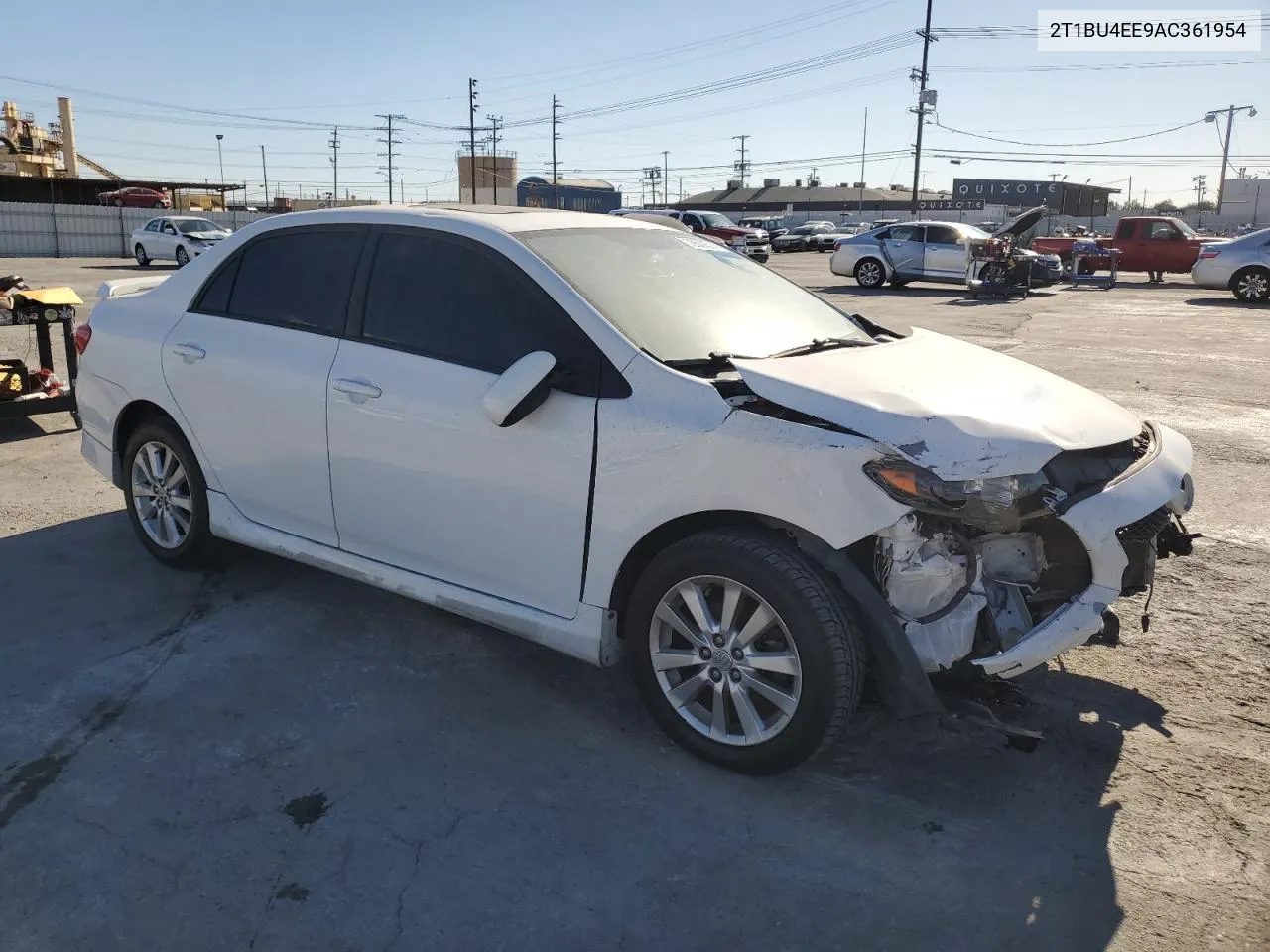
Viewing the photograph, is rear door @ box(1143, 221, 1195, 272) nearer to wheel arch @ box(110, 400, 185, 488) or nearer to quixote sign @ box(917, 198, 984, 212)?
wheel arch @ box(110, 400, 185, 488)

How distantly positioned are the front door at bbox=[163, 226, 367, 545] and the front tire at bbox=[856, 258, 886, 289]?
2124 centimetres

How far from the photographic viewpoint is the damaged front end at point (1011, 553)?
2.87 m

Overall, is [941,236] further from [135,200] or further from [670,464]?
[135,200]

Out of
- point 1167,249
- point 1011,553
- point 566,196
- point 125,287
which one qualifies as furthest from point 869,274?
point 566,196

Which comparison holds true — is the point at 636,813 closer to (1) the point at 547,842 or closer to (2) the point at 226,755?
(1) the point at 547,842

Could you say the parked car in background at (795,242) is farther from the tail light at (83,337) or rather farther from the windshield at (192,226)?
the tail light at (83,337)

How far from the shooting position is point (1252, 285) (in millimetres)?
20406

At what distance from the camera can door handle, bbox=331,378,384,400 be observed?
3.73m

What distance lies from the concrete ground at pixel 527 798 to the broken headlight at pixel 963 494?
2.14 feet

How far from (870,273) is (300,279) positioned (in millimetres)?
21512

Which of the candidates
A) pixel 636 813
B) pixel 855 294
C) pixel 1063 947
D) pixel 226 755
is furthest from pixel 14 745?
pixel 855 294

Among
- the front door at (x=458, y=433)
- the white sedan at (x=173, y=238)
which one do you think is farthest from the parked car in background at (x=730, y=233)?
the front door at (x=458, y=433)

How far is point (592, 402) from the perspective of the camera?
3252mm

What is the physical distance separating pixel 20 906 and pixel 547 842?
53.4 inches
